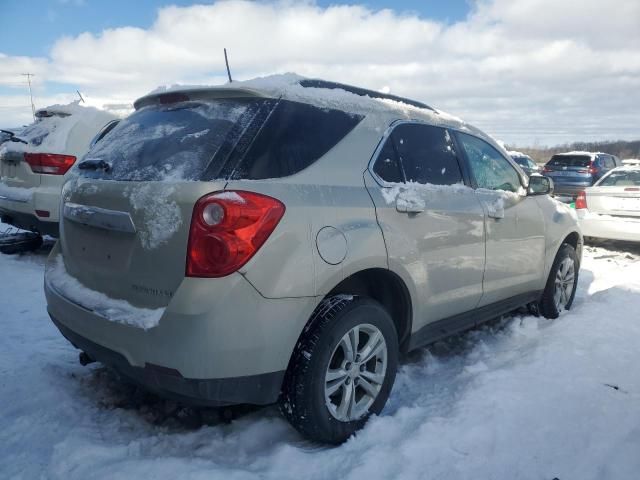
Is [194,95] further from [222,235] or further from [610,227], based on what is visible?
[610,227]

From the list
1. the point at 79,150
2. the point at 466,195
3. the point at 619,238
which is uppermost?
the point at 79,150

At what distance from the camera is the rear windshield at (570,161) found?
54.3 feet

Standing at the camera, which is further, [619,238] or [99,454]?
[619,238]

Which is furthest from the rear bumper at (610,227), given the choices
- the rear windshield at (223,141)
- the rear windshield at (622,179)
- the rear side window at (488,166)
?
the rear windshield at (223,141)

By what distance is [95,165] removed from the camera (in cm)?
263

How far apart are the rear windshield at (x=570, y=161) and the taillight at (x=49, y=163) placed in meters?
15.7

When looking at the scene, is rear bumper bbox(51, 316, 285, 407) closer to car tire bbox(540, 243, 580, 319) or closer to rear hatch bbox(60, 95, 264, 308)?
rear hatch bbox(60, 95, 264, 308)

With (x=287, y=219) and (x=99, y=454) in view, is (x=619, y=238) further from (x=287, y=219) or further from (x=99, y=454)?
(x=99, y=454)

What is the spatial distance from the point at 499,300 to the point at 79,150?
196 inches

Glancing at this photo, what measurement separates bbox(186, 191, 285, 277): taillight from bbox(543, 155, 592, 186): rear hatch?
645 inches

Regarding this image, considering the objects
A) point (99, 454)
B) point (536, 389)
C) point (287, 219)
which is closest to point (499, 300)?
point (536, 389)

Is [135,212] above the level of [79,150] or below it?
below

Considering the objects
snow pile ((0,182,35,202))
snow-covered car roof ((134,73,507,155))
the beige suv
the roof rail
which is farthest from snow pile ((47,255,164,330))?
snow pile ((0,182,35,202))

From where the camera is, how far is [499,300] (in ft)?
12.1
